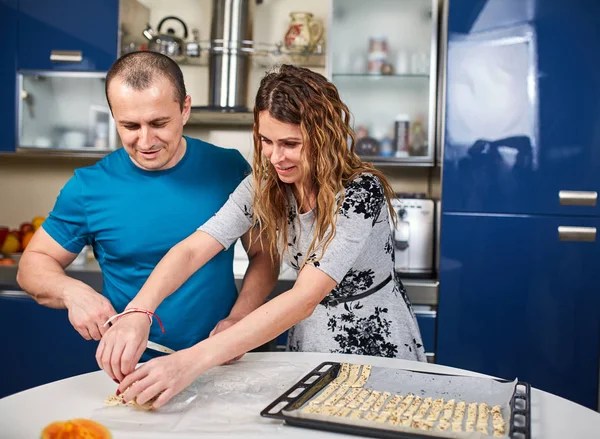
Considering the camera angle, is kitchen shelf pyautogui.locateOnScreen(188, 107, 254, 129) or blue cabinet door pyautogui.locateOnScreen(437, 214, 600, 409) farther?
kitchen shelf pyautogui.locateOnScreen(188, 107, 254, 129)

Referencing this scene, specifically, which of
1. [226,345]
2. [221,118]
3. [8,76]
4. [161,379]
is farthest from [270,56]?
[161,379]

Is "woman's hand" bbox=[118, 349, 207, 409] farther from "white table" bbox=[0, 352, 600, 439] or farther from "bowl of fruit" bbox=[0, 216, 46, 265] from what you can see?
"bowl of fruit" bbox=[0, 216, 46, 265]

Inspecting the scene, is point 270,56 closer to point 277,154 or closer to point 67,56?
point 67,56

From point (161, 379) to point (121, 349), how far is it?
0.12 m

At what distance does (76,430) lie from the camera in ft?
3.42

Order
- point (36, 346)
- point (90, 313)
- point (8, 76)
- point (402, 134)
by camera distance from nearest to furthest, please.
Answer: point (90, 313) → point (36, 346) → point (402, 134) → point (8, 76)

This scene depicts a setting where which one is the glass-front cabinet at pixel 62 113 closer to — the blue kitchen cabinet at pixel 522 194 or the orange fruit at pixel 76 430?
the blue kitchen cabinet at pixel 522 194

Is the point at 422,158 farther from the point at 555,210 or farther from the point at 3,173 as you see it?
the point at 3,173

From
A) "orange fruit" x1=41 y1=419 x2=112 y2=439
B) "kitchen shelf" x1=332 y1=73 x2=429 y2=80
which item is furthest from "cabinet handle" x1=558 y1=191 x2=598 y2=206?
"orange fruit" x1=41 y1=419 x2=112 y2=439

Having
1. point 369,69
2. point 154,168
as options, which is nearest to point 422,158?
point 369,69

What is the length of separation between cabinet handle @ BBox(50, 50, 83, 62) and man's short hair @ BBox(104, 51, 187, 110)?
159cm

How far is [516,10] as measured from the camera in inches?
104

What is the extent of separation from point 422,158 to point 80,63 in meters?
1.57

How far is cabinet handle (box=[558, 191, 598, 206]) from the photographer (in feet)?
8.56
